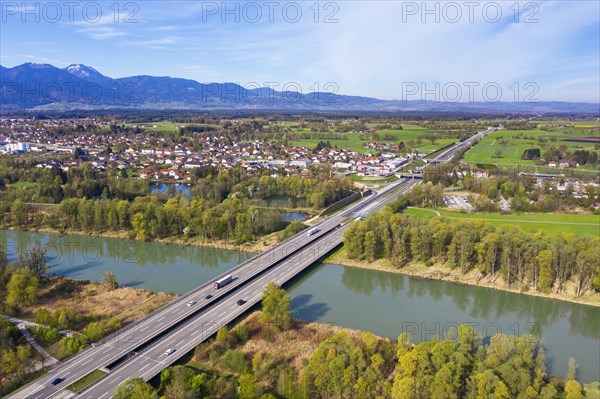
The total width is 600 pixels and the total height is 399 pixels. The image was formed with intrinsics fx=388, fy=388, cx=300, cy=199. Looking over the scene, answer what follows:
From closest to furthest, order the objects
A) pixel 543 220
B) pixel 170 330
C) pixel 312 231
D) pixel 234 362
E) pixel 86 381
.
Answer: pixel 86 381
pixel 234 362
pixel 170 330
pixel 312 231
pixel 543 220

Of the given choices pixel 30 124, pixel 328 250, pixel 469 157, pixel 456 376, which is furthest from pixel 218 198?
pixel 30 124

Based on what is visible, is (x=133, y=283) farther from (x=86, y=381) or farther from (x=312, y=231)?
(x=312, y=231)

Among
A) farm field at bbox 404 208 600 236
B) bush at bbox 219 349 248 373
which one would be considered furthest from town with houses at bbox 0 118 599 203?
bush at bbox 219 349 248 373

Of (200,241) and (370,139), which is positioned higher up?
(370,139)

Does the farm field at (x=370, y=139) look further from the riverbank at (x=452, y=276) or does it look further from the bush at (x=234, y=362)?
the bush at (x=234, y=362)

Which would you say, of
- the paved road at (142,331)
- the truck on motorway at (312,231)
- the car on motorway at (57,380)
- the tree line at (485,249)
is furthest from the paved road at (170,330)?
the tree line at (485,249)

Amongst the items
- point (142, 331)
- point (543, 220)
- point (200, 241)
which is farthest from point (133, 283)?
point (543, 220)

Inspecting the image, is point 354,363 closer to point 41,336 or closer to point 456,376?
point 456,376
